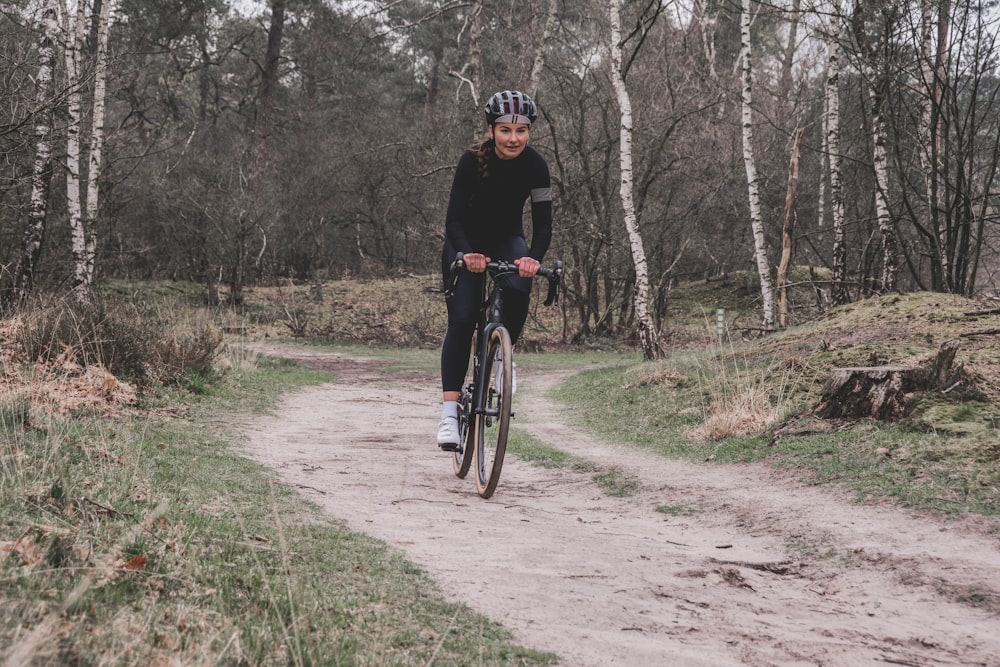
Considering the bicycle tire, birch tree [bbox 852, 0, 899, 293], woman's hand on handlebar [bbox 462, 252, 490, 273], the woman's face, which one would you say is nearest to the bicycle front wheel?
the bicycle tire

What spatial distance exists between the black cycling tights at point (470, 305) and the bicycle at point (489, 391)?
6 centimetres

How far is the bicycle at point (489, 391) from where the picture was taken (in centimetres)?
546

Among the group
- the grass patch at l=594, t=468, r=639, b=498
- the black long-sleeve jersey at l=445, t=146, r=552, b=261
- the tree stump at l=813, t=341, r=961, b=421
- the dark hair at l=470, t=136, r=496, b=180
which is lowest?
the grass patch at l=594, t=468, r=639, b=498

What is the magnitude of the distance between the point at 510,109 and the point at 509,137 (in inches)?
6.8

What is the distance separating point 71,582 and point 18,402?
4104 mm

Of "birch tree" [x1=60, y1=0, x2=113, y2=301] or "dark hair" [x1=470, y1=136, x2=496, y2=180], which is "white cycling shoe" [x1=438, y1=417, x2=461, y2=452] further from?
"birch tree" [x1=60, y1=0, x2=113, y2=301]

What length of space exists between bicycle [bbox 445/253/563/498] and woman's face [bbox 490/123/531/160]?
724mm

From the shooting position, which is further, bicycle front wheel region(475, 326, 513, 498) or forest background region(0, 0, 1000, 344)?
forest background region(0, 0, 1000, 344)

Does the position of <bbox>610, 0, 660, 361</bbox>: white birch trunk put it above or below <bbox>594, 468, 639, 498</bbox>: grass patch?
above

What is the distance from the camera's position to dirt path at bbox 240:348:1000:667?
125 inches

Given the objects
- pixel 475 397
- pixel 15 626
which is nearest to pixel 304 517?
pixel 475 397

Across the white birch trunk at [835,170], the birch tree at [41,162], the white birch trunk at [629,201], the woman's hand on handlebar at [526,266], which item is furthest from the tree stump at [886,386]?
the birch tree at [41,162]

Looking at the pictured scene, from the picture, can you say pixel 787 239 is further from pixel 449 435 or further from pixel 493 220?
pixel 449 435

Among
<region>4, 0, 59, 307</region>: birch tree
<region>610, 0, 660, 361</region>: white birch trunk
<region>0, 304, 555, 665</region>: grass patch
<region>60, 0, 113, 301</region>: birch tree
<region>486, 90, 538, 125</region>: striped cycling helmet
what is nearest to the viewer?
<region>0, 304, 555, 665</region>: grass patch
